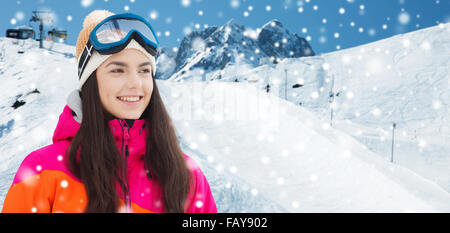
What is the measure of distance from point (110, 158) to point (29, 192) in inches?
17.7

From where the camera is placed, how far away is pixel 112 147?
6.22 ft

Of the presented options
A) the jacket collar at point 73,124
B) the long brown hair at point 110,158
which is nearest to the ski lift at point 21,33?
the jacket collar at point 73,124

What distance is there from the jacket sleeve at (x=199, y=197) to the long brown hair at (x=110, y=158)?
0.07 meters

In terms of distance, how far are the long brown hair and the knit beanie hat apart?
0.05m

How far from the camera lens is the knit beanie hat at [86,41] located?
2018 millimetres

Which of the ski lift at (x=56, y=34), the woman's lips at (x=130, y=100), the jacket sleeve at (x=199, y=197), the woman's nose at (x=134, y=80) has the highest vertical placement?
the ski lift at (x=56, y=34)

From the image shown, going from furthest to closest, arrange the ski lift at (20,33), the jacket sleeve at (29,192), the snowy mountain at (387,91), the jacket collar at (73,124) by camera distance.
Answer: the ski lift at (20,33) < the snowy mountain at (387,91) < the jacket collar at (73,124) < the jacket sleeve at (29,192)

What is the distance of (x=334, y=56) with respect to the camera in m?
75.4

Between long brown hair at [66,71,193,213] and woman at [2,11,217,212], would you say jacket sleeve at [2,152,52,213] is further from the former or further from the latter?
long brown hair at [66,71,193,213]

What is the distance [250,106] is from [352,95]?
153 ft

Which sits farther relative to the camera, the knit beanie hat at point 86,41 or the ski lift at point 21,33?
the ski lift at point 21,33

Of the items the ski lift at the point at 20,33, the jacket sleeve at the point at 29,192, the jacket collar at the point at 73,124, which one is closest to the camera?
the jacket sleeve at the point at 29,192

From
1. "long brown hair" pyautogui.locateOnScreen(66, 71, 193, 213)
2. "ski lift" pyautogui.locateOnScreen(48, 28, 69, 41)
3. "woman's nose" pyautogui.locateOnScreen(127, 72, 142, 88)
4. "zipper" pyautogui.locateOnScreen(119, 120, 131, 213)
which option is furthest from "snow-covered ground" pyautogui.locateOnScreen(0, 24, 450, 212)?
"ski lift" pyautogui.locateOnScreen(48, 28, 69, 41)

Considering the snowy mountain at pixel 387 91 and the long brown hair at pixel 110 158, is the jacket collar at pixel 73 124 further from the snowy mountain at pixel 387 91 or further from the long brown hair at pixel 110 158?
the snowy mountain at pixel 387 91
